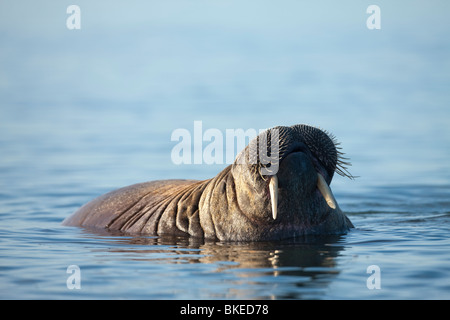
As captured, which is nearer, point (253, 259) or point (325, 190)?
point (253, 259)

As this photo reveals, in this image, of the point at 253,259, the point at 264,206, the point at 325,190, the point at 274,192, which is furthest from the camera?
the point at 264,206

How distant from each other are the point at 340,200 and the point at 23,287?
324 inches

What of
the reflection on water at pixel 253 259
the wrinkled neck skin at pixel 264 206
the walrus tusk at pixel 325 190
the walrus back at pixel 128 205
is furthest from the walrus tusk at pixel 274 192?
the walrus back at pixel 128 205

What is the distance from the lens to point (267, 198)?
32.0 feet

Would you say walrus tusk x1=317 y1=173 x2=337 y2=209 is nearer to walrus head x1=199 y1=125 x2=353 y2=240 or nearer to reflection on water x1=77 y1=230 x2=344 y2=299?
walrus head x1=199 y1=125 x2=353 y2=240

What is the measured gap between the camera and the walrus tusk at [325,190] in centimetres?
956

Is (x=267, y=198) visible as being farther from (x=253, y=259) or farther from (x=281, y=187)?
(x=253, y=259)

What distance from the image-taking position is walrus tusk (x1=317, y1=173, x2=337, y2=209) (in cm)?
956

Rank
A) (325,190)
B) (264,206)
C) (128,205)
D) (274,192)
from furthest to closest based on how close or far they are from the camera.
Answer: (128,205) → (264,206) → (325,190) → (274,192)

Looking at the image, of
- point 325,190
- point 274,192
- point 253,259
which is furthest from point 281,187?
point 253,259

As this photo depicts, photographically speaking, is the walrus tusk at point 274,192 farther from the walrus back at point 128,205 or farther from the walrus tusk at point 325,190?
the walrus back at point 128,205

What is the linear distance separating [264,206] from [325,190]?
71 centimetres

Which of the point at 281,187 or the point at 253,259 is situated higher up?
the point at 281,187

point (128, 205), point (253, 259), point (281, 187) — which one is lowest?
point (253, 259)
